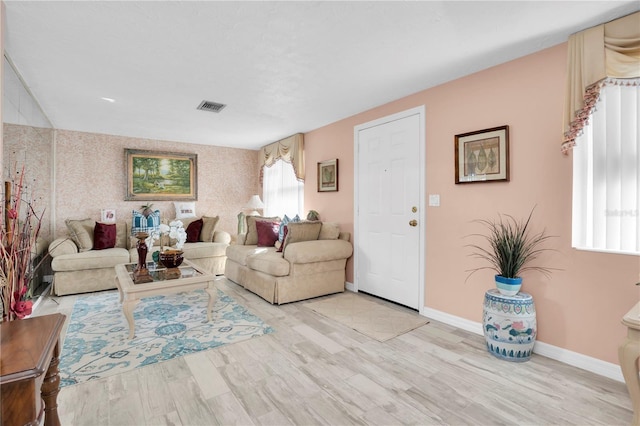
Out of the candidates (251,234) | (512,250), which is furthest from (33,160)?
(512,250)

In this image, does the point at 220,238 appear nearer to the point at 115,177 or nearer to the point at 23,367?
the point at 115,177

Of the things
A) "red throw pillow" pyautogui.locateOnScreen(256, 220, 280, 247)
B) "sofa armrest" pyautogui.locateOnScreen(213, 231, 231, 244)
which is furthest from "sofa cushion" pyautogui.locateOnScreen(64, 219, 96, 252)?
"red throw pillow" pyautogui.locateOnScreen(256, 220, 280, 247)

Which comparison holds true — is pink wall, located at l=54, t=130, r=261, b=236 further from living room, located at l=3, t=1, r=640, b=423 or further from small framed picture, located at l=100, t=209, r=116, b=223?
living room, located at l=3, t=1, r=640, b=423

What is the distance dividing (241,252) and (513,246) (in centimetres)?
311

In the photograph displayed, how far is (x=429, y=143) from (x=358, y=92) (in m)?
0.90

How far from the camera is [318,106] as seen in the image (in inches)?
146

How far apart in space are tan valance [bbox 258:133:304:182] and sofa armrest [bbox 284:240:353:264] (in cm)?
155

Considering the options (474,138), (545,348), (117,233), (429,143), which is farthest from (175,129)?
(545,348)

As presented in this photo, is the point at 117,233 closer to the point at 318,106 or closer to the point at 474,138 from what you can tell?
the point at 318,106

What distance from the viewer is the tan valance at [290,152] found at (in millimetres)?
4977

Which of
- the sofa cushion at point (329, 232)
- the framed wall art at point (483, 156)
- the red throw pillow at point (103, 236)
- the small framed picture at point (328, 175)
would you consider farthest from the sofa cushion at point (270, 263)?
the red throw pillow at point (103, 236)

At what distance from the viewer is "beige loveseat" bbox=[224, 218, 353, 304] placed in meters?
3.50

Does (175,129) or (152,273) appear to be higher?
(175,129)

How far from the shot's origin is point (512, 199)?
2545 mm
